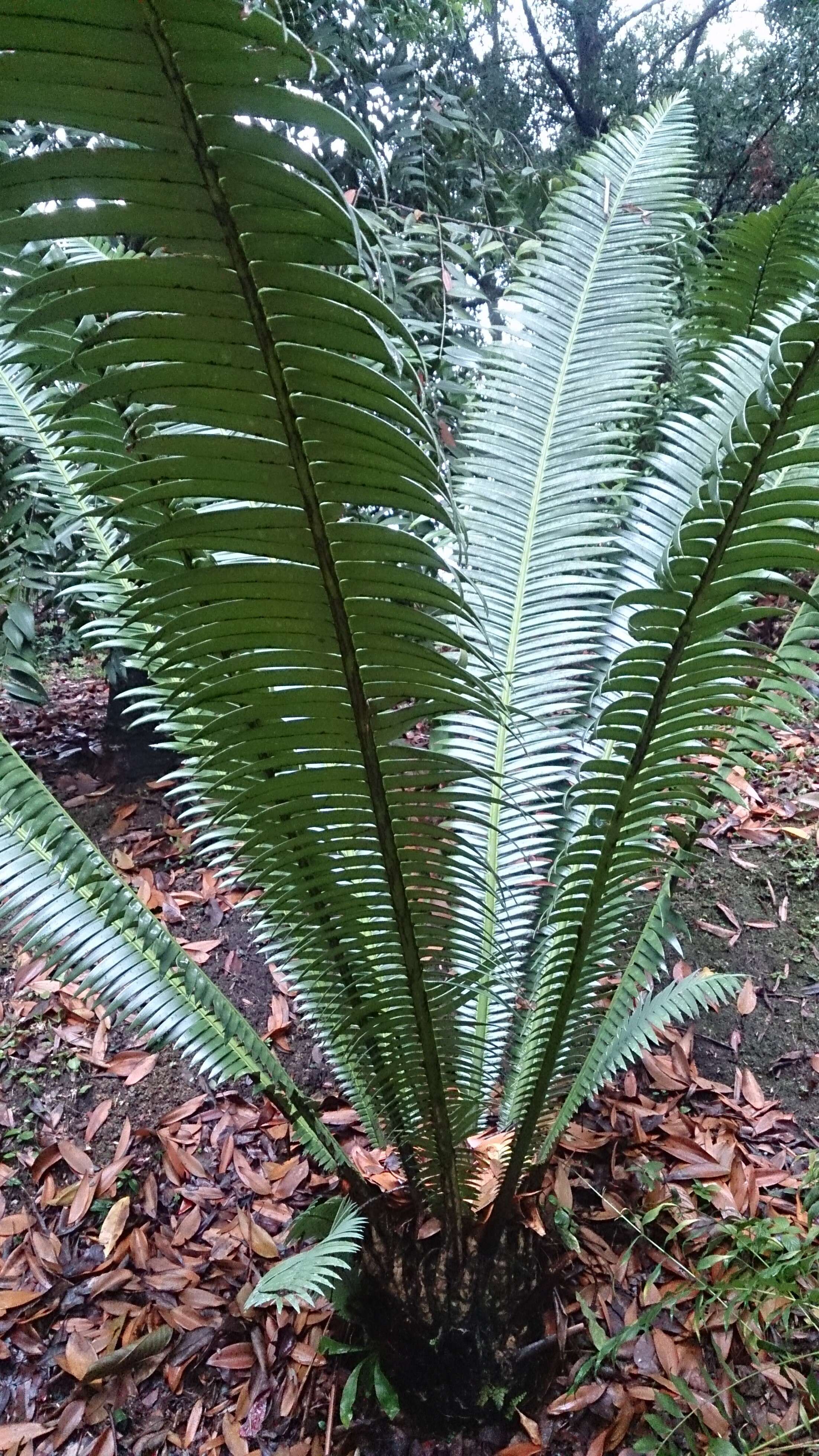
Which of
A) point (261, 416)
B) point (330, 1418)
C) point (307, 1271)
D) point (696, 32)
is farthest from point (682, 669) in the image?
point (696, 32)

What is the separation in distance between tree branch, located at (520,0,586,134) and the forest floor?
4120mm

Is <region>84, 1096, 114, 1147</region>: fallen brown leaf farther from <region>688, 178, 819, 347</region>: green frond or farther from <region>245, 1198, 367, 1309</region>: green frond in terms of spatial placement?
<region>688, 178, 819, 347</region>: green frond

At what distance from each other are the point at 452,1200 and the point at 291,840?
2.43 ft

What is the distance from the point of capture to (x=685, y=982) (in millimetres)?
1352

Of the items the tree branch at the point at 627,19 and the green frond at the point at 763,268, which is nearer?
the green frond at the point at 763,268

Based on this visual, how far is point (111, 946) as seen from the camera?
1.30 m

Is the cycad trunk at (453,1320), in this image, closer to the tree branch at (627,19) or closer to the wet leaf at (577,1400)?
the wet leaf at (577,1400)

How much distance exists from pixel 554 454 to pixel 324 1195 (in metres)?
1.52

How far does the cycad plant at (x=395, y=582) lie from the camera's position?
1.59 ft

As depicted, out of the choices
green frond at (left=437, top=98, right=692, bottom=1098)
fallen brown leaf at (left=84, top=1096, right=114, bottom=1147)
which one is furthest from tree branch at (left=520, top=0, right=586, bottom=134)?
fallen brown leaf at (left=84, top=1096, right=114, bottom=1147)

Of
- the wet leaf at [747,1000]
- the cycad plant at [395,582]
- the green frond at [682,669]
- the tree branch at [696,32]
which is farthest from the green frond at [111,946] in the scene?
the tree branch at [696,32]

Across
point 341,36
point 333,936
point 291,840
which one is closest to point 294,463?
point 291,840

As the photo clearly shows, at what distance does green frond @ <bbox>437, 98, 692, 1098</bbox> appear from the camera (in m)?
1.45

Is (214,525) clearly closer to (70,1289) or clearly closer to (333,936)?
(333,936)
